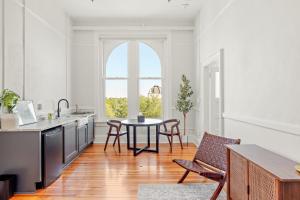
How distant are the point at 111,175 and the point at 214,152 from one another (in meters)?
1.87

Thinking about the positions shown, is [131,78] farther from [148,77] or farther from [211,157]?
[211,157]

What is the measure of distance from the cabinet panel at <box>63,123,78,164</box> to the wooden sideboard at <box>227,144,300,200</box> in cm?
312

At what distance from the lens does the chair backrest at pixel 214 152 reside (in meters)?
3.86

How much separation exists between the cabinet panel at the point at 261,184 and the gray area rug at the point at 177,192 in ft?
4.28

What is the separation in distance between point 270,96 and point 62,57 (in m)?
5.45

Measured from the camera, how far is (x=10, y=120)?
12.5ft

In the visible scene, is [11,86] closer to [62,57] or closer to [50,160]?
[50,160]

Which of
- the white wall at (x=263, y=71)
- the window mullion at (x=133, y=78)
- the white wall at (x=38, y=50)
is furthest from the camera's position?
the window mullion at (x=133, y=78)

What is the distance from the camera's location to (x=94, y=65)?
7.89 meters

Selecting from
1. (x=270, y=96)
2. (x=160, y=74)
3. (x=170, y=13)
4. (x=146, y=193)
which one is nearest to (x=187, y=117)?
(x=160, y=74)

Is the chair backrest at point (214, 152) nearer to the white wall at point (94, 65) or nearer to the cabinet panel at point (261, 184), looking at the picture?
the cabinet panel at point (261, 184)

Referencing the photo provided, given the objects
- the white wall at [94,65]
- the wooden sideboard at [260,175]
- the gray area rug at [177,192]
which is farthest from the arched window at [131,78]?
the wooden sideboard at [260,175]

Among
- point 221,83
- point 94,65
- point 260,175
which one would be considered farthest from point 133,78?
point 260,175

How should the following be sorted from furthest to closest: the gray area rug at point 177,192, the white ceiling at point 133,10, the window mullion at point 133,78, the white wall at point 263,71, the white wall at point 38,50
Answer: the window mullion at point 133,78, the white ceiling at point 133,10, the white wall at point 38,50, the gray area rug at point 177,192, the white wall at point 263,71
